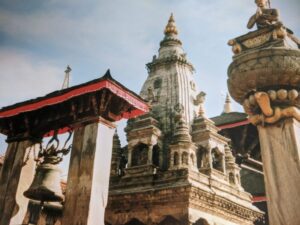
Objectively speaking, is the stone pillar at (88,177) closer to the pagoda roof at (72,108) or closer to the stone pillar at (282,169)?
the pagoda roof at (72,108)

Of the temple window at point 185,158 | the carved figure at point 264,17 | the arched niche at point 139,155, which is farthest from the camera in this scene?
the arched niche at point 139,155

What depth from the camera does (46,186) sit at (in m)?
8.16

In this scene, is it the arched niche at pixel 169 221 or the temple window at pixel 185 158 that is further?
the temple window at pixel 185 158

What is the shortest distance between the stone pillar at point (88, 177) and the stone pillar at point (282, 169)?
466 centimetres

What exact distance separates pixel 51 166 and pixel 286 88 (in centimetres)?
636

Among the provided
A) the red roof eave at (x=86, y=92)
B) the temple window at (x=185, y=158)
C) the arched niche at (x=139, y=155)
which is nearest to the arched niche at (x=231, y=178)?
the temple window at (x=185, y=158)

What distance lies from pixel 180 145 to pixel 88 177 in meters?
11.1

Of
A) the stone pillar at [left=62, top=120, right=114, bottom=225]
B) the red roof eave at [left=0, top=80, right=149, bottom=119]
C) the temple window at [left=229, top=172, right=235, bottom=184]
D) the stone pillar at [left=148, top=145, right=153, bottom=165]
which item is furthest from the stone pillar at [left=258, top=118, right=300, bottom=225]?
the temple window at [left=229, top=172, right=235, bottom=184]

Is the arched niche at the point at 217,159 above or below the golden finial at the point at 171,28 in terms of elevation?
below

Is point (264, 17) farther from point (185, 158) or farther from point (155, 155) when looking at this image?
point (155, 155)

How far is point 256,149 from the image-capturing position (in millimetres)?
22875

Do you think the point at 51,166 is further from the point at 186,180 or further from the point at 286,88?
the point at 186,180

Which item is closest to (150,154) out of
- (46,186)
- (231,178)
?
(231,178)

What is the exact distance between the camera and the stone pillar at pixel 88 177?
7.57m
